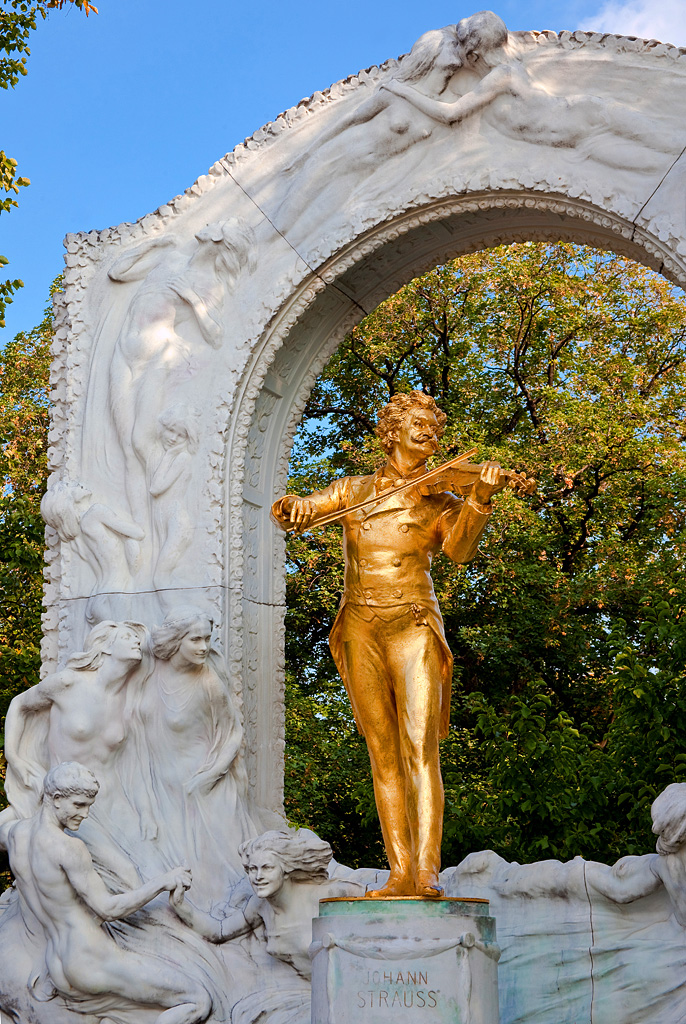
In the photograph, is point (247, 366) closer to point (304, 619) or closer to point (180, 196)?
point (180, 196)

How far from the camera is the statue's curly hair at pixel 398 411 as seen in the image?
6.50m

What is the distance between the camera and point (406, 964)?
211 inches

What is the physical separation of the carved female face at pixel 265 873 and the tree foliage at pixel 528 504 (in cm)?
453

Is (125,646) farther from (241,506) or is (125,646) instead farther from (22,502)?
(22,502)

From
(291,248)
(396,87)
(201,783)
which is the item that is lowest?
(201,783)

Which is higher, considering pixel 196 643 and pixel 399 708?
pixel 196 643

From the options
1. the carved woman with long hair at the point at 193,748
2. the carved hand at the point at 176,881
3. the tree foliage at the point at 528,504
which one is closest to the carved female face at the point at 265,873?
the carved hand at the point at 176,881

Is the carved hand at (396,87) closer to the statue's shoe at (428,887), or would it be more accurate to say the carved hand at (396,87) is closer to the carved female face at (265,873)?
the carved female face at (265,873)

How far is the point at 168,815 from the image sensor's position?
7438 millimetres

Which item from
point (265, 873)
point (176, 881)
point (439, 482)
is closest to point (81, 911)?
point (176, 881)

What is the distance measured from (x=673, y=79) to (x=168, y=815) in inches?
210

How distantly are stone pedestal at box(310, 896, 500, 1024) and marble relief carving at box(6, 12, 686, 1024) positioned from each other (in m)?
1.06

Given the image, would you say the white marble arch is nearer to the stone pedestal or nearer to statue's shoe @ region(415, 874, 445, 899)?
statue's shoe @ region(415, 874, 445, 899)

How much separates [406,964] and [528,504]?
10.3m
